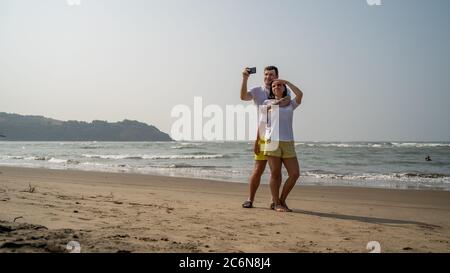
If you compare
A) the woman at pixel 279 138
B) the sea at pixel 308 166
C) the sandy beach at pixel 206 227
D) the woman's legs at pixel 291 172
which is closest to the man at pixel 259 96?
the woman at pixel 279 138

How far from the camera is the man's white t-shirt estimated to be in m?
5.00

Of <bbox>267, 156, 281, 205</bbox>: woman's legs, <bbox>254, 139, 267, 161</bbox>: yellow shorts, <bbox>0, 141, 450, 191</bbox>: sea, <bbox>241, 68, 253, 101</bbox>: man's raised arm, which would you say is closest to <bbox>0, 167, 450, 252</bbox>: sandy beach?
<bbox>267, 156, 281, 205</bbox>: woman's legs

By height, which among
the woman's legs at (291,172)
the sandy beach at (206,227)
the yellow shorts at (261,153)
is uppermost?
the yellow shorts at (261,153)

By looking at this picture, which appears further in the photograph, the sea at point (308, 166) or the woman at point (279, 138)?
the sea at point (308, 166)

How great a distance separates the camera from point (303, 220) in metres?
4.35

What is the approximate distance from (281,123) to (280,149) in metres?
0.36

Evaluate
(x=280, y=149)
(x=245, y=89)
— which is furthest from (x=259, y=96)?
(x=280, y=149)

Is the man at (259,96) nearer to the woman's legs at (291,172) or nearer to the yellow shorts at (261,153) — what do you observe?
the yellow shorts at (261,153)

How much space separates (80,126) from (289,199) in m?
106

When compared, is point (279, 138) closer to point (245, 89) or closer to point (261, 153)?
point (261, 153)

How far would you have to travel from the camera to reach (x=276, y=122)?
501 cm

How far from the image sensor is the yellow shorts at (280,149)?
5.04 meters
